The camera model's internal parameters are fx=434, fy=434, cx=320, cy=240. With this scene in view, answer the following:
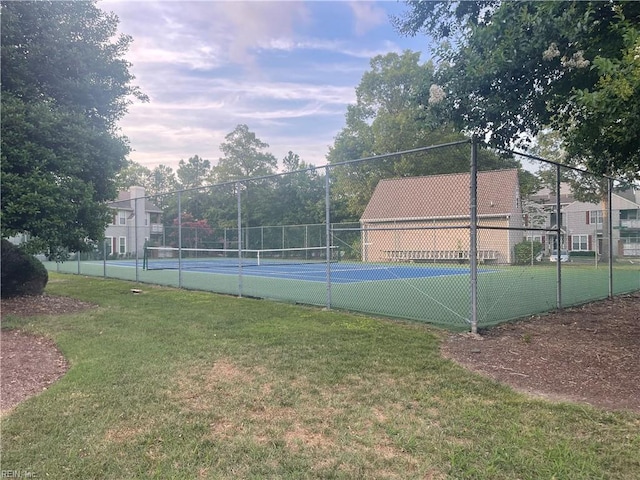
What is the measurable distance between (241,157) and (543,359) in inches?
1753

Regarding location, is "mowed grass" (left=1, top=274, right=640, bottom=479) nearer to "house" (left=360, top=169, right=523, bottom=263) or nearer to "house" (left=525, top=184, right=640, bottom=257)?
"house" (left=360, top=169, right=523, bottom=263)

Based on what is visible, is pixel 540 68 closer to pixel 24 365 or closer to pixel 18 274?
pixel 24 365

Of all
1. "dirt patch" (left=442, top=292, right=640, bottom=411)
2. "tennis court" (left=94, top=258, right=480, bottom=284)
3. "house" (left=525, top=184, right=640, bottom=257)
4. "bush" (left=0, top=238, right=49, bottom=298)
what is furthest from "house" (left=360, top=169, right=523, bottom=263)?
"bush" (left=0, top=238, right=49, bottom=298)

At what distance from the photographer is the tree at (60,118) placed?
7.20 m

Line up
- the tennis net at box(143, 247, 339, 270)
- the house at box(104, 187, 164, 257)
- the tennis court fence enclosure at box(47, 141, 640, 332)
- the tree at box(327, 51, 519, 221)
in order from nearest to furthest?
the tennis court fence enclosure at box(47, 141, 640, 332) < the tennis net at box(143, 247, 339, 270) < the tree at box(327, 51, 519, 221) < the house at box(104, 187, 164, 257)

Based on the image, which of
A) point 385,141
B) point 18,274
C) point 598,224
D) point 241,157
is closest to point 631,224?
point 598,224

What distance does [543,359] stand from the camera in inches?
187

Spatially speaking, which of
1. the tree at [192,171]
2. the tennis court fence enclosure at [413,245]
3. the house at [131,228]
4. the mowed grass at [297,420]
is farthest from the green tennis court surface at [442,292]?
the tree at [192,171]

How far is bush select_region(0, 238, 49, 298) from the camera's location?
9172mm

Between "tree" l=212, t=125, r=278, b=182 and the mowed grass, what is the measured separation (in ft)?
138

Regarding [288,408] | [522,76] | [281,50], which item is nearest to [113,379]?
[288,408]

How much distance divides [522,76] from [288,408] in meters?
3.81

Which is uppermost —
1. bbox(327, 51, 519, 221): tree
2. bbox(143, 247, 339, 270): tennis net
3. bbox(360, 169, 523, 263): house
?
bbox(327, 51, 519, 221): tree

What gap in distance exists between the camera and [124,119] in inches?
381
